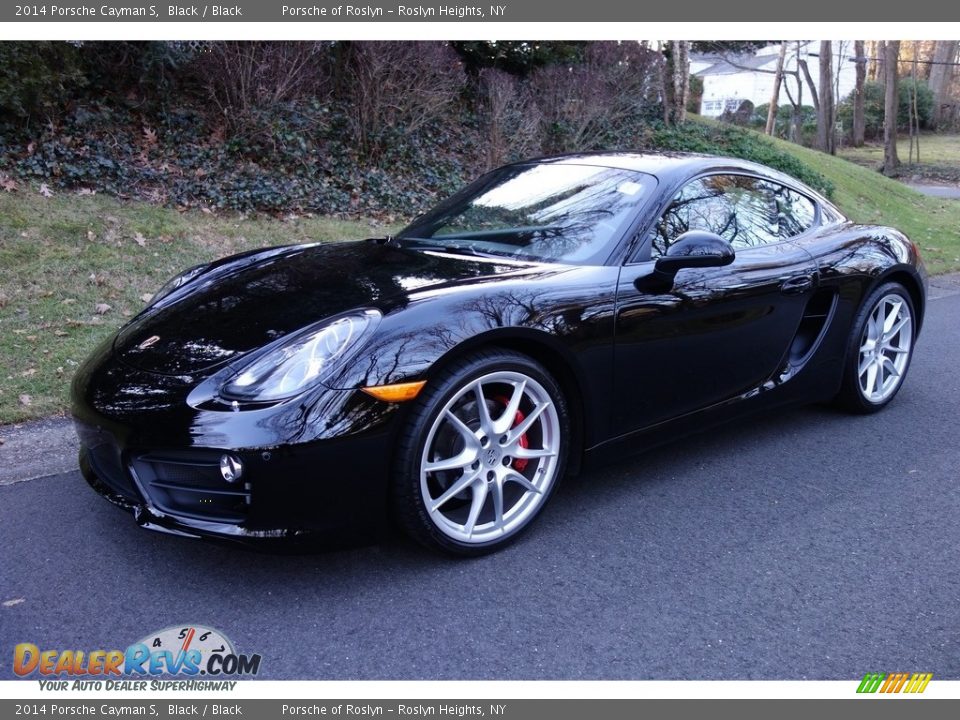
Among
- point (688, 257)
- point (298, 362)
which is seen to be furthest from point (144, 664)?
point (688, 257)

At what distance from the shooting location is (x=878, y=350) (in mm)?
4578

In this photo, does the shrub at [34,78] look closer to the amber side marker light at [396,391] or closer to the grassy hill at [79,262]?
the grassy hill at [79,262]

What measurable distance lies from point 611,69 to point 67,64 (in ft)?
24.9

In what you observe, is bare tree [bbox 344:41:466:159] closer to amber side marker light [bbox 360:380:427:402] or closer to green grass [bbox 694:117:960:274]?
green grass [bbox 694:117:960:274]

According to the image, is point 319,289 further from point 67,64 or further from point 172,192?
point 67,64

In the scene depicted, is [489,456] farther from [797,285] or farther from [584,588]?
[797,285]

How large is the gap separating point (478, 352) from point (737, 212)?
177 centimetres

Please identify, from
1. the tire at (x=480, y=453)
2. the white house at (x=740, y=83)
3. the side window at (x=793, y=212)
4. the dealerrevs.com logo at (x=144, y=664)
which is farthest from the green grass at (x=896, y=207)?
the white house at (x=740, y=83)

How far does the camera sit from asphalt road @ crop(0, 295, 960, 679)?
247 centimetres

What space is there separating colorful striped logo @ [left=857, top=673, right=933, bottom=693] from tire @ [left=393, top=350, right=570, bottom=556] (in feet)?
4.00

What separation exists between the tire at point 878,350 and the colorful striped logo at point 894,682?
7.30 ft

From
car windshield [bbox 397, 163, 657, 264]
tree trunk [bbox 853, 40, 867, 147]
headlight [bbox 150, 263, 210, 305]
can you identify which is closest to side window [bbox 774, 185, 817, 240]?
car windshield [bbox 397, 163, 657, 264]

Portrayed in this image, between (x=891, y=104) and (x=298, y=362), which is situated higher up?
(x=298, y=362)

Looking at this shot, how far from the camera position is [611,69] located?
12.7m
